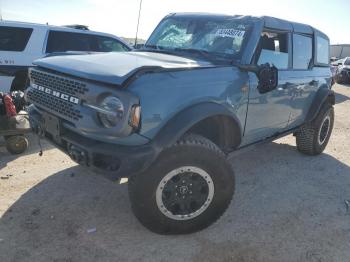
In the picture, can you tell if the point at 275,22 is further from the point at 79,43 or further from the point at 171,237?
the point at 79,43

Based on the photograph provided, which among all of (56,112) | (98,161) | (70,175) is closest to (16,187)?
(70,175)

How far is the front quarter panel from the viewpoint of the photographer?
9.61 ft

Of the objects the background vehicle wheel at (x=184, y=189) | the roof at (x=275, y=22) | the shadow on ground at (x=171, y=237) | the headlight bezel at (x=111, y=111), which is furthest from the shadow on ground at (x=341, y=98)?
the headlight bezel at (x=111, y=111)

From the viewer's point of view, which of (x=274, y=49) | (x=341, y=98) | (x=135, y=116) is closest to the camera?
(x=135, y=116)

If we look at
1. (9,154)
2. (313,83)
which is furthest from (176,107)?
(9,154)

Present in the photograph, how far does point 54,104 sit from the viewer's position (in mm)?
3387

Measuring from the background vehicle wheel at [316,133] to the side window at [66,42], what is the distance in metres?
5.15

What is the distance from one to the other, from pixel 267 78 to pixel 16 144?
362 cm

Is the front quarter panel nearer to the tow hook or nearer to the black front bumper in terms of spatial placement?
the black front bumper

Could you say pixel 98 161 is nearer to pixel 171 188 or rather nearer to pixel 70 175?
pixel 171 188

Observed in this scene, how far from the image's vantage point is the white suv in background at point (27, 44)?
717 cm

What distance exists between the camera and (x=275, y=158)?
231 inches

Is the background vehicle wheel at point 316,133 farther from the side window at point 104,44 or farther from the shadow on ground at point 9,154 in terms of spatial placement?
the side window at point 104,44

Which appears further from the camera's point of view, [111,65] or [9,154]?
[9,154]
